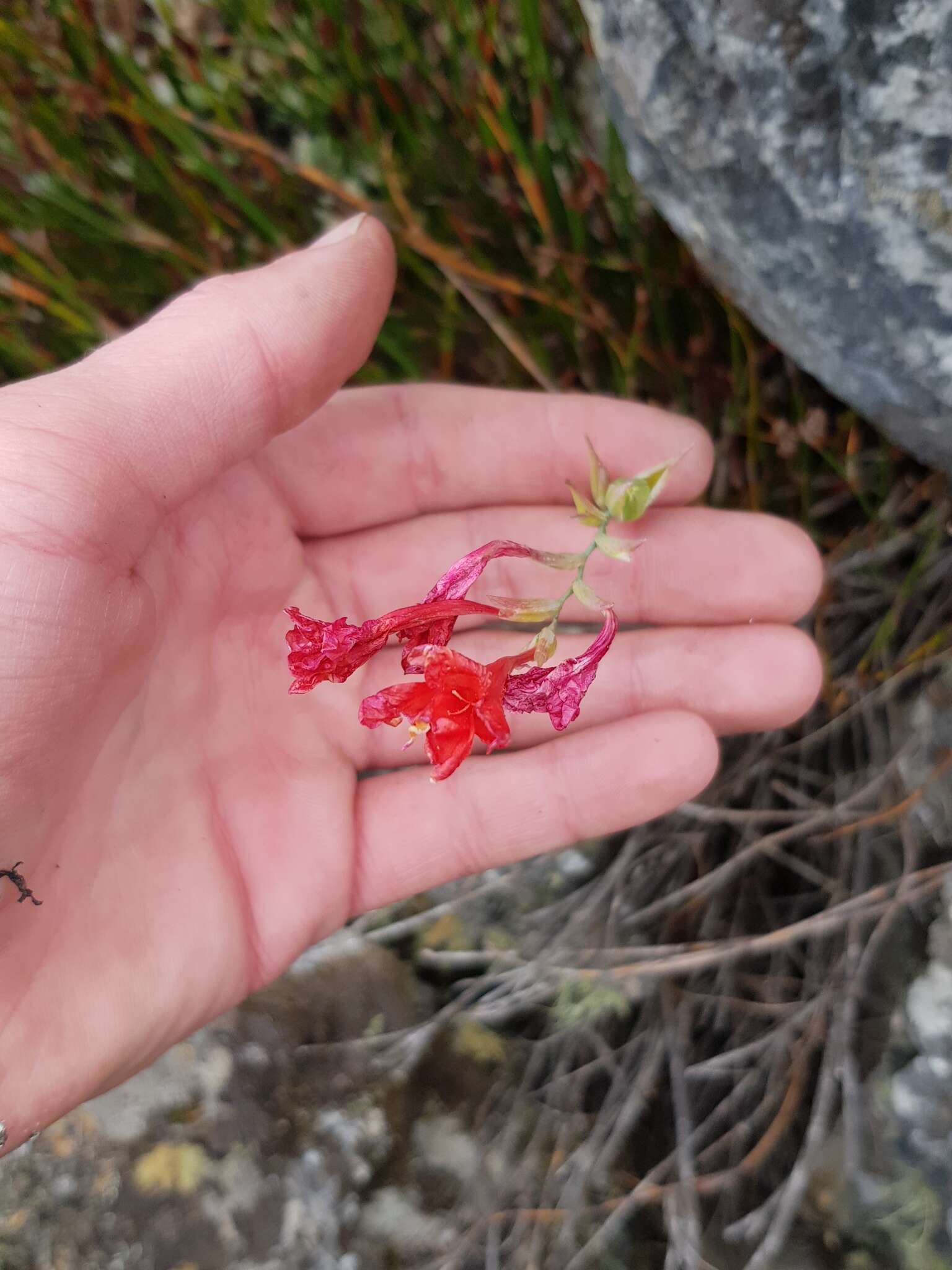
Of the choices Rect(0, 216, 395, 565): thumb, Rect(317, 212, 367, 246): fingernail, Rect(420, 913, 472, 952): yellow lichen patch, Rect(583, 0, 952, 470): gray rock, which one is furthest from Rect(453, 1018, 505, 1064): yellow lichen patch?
Rect(317, 212, 367, 246): fingernail

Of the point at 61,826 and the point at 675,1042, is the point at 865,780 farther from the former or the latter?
the point at 61,826

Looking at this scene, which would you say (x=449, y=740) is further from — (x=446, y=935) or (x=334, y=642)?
(x=446, y=935)

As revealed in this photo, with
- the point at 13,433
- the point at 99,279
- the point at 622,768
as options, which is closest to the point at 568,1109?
the point at 622,768

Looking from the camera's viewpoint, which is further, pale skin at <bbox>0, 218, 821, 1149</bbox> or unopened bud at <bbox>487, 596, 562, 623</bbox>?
unopened bud at <bbox>487, 596, 562, 623</bbox>

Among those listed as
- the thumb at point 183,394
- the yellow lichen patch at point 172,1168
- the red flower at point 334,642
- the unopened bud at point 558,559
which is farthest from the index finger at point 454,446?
the yellow lichen patch at point 172,1168

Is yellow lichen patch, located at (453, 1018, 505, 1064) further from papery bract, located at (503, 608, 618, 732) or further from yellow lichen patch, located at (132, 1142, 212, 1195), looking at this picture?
Result: papery bract, located at (503, 608, 618, 732)

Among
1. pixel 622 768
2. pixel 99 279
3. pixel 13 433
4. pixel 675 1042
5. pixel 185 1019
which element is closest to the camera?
pixel 13 433

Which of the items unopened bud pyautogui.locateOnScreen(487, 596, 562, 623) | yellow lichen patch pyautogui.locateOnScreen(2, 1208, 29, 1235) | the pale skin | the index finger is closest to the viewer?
the pale skin
